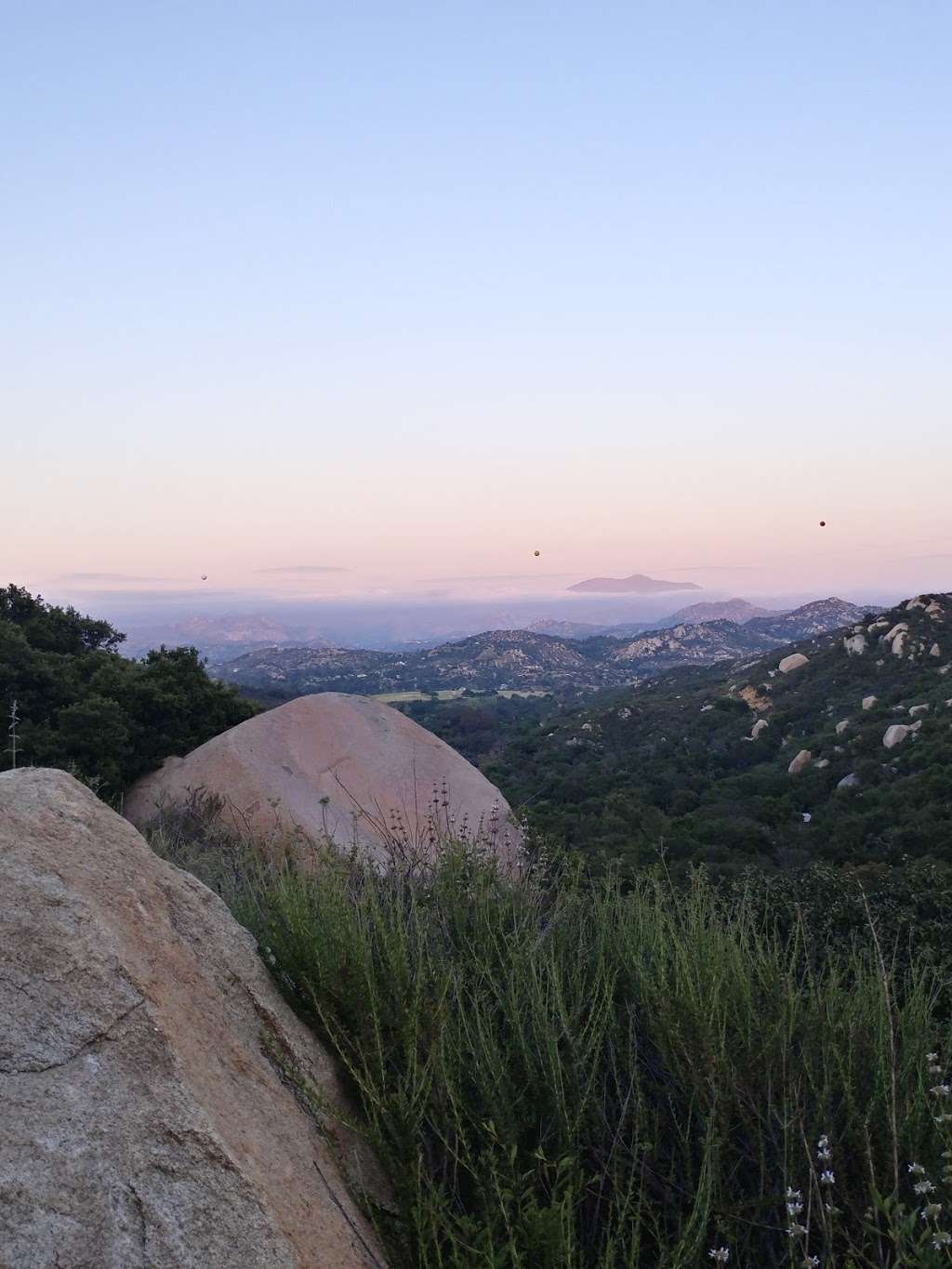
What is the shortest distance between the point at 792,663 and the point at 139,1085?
4124 centimetres

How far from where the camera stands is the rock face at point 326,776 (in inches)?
409

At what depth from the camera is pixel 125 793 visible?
39.7 feet

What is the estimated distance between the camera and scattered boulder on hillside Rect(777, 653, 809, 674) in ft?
132

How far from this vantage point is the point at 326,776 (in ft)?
36.1

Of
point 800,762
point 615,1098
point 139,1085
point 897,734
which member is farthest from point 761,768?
point 139,1085

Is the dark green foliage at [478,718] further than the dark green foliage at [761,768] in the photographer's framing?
Yes

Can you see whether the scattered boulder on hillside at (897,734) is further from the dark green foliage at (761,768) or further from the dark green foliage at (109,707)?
the dark green foliage at (109,707)

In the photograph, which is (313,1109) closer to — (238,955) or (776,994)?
(238,955)

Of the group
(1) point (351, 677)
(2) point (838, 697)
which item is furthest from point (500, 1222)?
(1) point (351, 677)

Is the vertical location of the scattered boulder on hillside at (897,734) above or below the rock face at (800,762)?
above

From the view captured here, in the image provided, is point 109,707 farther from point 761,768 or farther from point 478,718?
point 478,718

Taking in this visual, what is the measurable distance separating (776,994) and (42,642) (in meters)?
16.1

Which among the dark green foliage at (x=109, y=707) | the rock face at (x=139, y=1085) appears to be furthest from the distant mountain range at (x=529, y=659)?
the rock face at (x=139, y=1085)

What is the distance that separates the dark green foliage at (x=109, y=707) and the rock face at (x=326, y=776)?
71 centimetres
